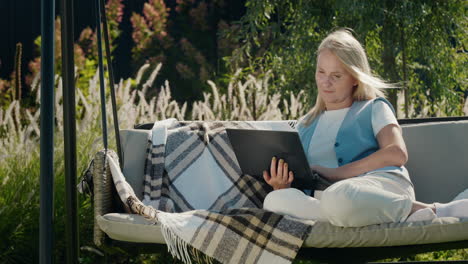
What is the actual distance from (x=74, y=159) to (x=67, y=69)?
0.91ft

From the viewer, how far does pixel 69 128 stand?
6.80 feet

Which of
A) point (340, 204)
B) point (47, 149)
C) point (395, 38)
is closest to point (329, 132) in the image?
point (340, 204)

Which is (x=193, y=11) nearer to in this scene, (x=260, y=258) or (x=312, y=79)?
(x=312, y=79)

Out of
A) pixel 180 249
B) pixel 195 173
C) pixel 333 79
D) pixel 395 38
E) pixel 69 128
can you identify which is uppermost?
pixel 395 38

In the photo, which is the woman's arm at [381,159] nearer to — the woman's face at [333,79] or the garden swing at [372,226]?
the woman's face at [333,79]

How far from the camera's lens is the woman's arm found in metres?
2.25

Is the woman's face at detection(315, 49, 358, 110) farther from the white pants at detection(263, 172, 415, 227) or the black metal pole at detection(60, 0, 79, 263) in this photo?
the black metal pole at detection(60, 0, 79, 263)

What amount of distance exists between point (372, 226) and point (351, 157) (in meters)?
0.61

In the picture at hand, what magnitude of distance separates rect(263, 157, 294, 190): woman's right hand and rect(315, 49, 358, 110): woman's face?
0.49 m

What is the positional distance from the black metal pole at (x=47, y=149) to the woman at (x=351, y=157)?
0.65 m

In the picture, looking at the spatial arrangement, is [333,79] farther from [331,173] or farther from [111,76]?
[111,76]

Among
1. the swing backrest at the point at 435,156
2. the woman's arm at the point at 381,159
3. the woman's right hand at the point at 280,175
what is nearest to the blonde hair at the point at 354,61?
the woman's arm at the point at 381,159

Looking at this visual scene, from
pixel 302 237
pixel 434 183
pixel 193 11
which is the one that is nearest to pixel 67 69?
pixel 302 237

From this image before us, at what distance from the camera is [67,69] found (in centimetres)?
208
